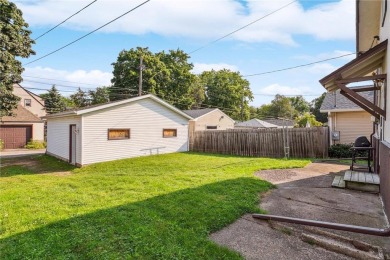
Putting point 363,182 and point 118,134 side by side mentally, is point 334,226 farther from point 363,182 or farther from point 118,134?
point 118,134

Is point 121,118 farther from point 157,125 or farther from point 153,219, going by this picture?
point 153,219

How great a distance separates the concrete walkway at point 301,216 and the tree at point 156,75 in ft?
95.6

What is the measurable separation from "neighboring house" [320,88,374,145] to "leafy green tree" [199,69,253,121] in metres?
28.7

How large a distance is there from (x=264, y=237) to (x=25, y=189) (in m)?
6.68

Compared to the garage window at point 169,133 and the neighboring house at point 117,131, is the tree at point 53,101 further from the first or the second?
the garage window at point 169,133

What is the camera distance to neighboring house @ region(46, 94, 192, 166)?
11781 millimetres

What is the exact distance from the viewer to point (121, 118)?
13031 millimetres

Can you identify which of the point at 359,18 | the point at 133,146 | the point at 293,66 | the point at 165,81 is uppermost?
the point at 165,81

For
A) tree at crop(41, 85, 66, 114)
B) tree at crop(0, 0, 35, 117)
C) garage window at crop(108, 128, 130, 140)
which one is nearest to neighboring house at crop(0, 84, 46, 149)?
tree at crop(0, 0, 35, 117)

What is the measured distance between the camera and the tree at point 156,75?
33.3 m

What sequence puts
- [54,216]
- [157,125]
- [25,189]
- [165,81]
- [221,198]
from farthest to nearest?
[165,81] < [157,125] < [25,189] < [221,198] < [54,216]

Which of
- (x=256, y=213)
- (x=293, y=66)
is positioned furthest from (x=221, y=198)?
(x=293, y=66)

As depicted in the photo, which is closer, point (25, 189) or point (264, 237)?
point (264, 237)

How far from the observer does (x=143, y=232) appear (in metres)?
3.82
